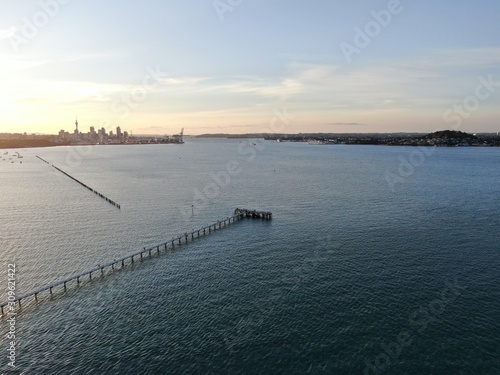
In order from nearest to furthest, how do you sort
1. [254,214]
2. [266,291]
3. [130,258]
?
[266,291], [130,258], [254,214]

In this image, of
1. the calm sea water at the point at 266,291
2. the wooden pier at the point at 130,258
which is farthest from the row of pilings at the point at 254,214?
the calm sea water at the point at 266,291

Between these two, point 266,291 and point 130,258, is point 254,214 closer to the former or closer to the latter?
point 130,258

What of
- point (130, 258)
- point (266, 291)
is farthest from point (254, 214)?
point (266, 291)

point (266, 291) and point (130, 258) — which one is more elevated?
point (130, 258)

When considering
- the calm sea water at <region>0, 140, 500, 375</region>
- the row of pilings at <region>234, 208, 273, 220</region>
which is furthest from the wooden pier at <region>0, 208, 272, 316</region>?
the calm sea water at <region>0, 140, 500, 375</region>

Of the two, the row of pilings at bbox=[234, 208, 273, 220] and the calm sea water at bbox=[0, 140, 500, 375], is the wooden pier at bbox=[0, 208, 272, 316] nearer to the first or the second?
the row of pilings at bbox=[234, 208, 273, 220]

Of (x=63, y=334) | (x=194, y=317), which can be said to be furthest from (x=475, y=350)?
(x=63, y=334)
